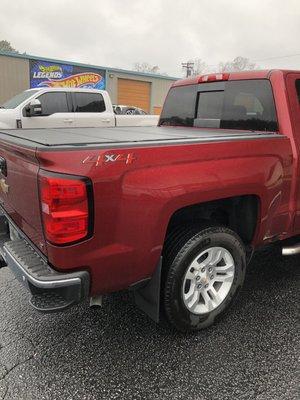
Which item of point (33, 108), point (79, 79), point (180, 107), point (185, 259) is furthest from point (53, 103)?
point (79, 79)

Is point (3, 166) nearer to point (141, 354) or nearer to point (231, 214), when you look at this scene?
point (141, 354)

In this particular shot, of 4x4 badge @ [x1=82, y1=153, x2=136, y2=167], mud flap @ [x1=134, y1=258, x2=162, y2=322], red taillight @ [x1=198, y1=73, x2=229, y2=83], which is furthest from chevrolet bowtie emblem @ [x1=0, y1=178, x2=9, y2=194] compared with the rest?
red taillight @ [x1=198, y1=73, x2=229, y2=83]

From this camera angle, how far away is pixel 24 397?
229cm

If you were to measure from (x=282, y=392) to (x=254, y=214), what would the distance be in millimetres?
1263

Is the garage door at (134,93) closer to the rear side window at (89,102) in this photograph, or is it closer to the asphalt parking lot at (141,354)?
the rear side window at (89,102)

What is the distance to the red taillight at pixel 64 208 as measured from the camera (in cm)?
205

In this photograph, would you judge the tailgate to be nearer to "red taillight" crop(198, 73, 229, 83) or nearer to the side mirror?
"red taillight" crop(198, 73, 229, 83)

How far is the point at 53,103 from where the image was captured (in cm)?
1028

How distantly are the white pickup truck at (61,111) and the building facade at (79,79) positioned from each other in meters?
13.1

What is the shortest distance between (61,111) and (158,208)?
8.68m

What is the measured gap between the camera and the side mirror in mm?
9414

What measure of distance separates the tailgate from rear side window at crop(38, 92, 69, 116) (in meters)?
7.60

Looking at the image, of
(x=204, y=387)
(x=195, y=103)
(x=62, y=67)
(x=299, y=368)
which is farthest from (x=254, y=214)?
(x=62, y=67)

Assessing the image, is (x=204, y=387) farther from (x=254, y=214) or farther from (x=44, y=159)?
(x=44, y=159)
